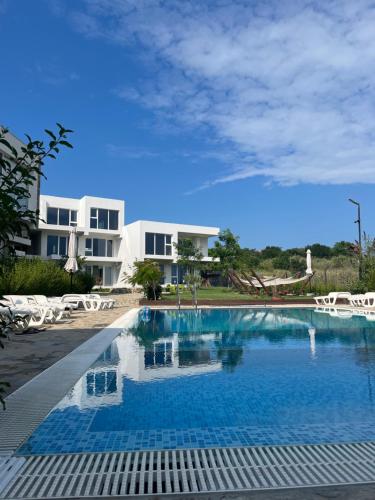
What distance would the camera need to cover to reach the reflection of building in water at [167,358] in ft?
20.7

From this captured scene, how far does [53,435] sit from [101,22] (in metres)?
11.3

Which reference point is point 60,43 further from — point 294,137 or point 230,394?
point 294,137

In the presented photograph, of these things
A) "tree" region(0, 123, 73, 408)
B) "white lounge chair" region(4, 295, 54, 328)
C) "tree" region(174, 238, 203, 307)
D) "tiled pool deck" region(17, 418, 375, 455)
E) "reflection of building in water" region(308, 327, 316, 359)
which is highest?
"tree" region(174, 238, 203, 307)

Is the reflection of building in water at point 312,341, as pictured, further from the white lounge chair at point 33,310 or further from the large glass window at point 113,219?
the large glass window at point 113,219

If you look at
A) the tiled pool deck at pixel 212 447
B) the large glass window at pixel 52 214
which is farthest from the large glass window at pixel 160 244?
the tiled pool deck at pixel 212 447

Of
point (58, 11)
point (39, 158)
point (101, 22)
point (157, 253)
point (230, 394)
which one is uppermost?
point (101, 22)

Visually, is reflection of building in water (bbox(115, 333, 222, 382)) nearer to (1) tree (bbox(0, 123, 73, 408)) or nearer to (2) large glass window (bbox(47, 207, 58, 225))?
(1) tree (bbox(0, 123, 73, 408))

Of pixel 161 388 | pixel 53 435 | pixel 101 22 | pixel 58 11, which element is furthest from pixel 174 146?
pixel 53 435

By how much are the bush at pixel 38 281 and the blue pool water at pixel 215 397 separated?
934 centimetres

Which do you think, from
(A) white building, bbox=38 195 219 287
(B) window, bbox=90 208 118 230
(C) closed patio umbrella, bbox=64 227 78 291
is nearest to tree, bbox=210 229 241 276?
(A) white building, bbox=38 195 219 287

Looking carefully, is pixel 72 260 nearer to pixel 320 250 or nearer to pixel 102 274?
pixel 102 274

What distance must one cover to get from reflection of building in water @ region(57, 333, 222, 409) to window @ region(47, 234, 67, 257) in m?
26.2

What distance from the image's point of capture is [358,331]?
37.0 ft

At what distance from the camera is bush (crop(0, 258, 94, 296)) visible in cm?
1714
